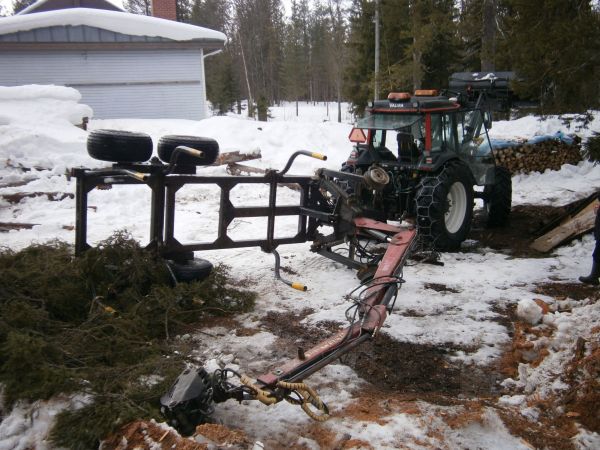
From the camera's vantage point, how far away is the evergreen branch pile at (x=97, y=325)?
299 cm

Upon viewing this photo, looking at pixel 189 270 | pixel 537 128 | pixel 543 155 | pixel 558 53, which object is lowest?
pixel 189 270

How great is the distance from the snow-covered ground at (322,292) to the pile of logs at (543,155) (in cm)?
26

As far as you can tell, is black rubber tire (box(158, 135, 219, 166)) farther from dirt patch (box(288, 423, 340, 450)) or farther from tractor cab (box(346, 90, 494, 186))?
tractor cab (box(346, 90, 494, 186))

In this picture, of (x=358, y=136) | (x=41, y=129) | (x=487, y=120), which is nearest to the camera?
(x=358, y=136)

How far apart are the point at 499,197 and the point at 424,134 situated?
222cm

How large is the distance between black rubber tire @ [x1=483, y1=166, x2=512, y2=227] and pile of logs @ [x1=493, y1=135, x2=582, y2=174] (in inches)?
200

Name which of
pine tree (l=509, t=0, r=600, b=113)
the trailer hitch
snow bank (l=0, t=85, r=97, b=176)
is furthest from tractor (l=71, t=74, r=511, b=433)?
snow bank (l=0, t=85, r=97, b=176)

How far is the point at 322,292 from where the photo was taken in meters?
5.73

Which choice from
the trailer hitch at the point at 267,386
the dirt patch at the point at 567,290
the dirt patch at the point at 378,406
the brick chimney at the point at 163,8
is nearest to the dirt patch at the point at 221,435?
the trailer hitch at the point at 267,386

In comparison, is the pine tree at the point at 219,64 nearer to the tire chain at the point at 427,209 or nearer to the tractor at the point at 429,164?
the tractor at the point at 429,164

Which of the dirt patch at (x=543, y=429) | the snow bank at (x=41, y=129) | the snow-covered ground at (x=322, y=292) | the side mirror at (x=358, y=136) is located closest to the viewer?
the dirt patch at (x=543, y=429)

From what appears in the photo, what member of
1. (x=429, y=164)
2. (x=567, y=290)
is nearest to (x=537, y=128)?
(x=429, y=164)

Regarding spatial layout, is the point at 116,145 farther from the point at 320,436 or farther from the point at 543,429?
the point at 543,429

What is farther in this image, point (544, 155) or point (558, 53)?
point (544, 155)
